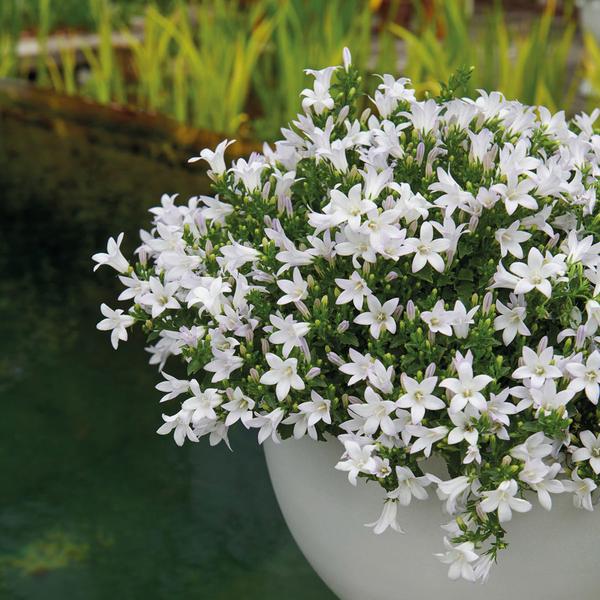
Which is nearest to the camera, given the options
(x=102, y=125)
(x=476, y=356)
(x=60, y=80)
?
(x=476, y=356)

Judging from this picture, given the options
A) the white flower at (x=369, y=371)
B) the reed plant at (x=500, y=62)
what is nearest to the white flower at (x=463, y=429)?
the white flower at (x=369, y=371)

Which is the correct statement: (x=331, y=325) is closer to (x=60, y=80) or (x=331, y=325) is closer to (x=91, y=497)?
(x=91, y=497)

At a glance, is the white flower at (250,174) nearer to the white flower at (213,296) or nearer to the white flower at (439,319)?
the white flower at (213,296)

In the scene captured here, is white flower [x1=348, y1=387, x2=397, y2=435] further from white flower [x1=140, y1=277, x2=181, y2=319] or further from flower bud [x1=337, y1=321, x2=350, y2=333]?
white flower [x1=140, y1=277, x2=181, y2=319]

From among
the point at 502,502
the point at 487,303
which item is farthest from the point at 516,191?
the point at 502,502

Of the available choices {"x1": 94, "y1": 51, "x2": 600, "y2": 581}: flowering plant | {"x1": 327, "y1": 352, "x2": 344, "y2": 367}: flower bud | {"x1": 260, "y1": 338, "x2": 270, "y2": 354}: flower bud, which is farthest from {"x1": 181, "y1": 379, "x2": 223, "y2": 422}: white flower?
{"x1": 327, "y1": 352, "x2": 344, "y2": 367}: flower bud

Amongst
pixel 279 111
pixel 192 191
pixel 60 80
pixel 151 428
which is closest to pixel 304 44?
pixel 279 111
